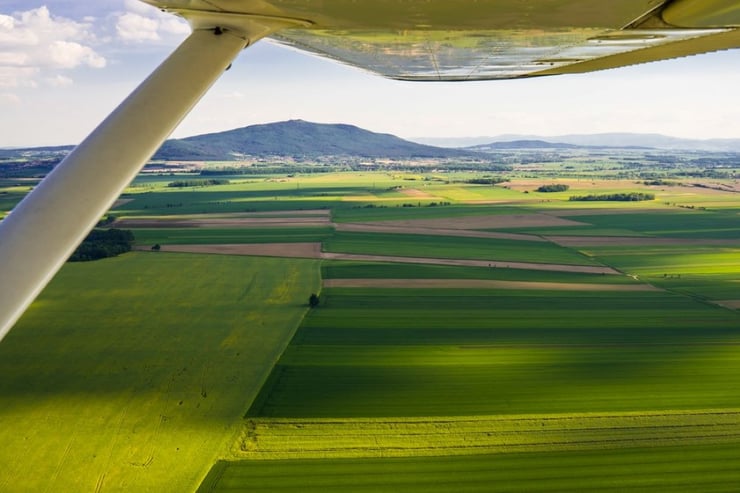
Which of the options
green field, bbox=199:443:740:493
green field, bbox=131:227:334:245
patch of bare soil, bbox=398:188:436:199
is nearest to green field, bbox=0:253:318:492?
Answer: green field, bbox=199:443:740:493

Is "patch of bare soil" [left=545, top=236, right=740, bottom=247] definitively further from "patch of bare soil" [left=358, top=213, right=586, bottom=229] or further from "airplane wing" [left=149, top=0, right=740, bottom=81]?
"airplane wing" [left=149, top=0, right=740, bottom=81]

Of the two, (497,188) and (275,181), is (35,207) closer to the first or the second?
(497,188)

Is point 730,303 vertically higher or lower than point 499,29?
lower

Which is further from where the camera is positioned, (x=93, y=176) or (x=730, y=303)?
(x=730, y=303)

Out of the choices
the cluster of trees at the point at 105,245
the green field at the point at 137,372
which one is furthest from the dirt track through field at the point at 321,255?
the green field at the point at 137,372

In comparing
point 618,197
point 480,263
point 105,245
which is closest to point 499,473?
point 480,263

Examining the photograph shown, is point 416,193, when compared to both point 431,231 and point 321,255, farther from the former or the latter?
point 321,255

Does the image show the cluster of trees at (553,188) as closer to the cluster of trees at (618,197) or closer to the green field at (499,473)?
the cluster of trees at (618,197)
